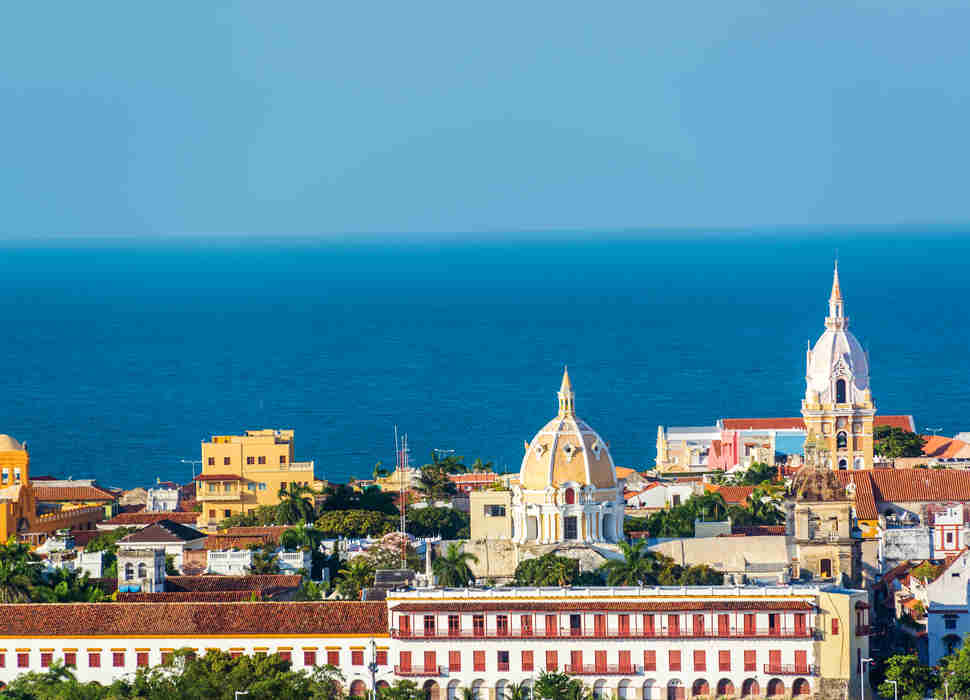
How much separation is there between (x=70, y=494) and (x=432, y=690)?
195 ft

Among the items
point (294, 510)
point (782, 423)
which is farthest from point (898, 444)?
point (294, 510)

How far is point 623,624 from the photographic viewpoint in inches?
3890

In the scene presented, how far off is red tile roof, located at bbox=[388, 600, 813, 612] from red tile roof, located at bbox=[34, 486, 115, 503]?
2255 inches

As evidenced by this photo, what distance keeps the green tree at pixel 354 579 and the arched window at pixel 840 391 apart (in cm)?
5142

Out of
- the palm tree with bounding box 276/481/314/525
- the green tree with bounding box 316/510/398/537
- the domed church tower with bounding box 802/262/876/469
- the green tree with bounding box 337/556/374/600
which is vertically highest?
the domed church tower with bounding box 802/262/876/469

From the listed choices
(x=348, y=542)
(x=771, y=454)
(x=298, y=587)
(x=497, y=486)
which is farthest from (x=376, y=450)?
(x=298, y=587)

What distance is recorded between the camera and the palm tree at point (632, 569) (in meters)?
109

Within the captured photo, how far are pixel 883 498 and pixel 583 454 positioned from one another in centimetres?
2245

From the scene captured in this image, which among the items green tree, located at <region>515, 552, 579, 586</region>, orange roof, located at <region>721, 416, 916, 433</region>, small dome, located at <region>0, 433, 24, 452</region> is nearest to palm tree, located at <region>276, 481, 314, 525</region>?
small dome, located at <region>0, 433, 24, 452</region>

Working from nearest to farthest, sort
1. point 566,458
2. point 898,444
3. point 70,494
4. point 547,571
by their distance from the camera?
point 547,571, point 566,458, point 70,494, point 898,444

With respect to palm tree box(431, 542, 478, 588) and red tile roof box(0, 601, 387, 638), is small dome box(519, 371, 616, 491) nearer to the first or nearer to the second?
palm tree box(431, 542, 478, 588)

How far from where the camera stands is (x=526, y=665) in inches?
3888

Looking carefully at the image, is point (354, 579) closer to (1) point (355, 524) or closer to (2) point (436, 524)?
(1) point (355, 524)

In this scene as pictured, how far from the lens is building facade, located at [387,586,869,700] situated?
9819 centimetres
